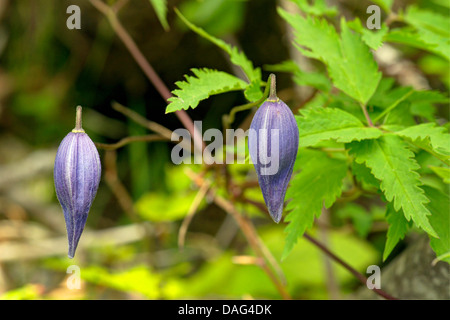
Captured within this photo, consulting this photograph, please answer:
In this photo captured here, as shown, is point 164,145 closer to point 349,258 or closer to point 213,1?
point 213,1

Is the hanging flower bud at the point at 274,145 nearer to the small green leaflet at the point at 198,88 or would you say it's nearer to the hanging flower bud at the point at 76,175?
the small green leaflet at the point at 198,88

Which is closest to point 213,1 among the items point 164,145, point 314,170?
point 164,145

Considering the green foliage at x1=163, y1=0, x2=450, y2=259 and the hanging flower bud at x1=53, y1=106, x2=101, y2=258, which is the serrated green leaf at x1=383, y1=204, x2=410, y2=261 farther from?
the hanging flower bud at x1=53, y1=106, x2=101, y2=258

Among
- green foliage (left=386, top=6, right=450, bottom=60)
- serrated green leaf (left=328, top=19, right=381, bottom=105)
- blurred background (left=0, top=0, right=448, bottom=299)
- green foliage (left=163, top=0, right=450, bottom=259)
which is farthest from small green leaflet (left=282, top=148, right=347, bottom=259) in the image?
blurred background (left=0, top=0, right=448, bottom=299)

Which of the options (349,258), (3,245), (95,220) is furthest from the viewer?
(95,220)

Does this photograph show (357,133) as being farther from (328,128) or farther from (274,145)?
(274,145)

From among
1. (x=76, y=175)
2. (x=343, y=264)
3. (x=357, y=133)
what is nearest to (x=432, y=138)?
(x=357, y=133)
